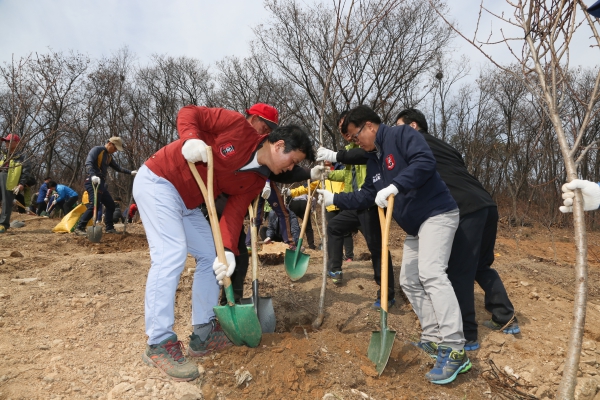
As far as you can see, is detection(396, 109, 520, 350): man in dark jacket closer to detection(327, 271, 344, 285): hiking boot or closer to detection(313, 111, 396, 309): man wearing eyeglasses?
detection(313, 111, 396, 309): man wearing eyeglasses

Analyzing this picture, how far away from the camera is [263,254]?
5402 mm

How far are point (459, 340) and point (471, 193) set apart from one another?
1138 mm

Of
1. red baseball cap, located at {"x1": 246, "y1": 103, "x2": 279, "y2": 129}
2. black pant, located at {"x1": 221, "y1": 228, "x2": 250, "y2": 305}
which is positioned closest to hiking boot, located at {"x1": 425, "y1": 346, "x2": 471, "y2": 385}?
black pant, located at {"x1": 221, "y1": 228, "x2": 250, "y2": 305}

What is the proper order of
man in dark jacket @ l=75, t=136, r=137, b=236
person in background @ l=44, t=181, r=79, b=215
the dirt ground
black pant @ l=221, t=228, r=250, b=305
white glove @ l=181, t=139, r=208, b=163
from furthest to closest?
person in background @ l=44, t=181, r=79, b=215, man in dark jacket @ l=75, t=136, r=137, b=236, black pant @ l=221, t=228, r=250, b=305, white glove @ l=181, t=139, r=208, b=163, the dirt ground

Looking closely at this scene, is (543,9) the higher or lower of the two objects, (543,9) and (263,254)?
the higher

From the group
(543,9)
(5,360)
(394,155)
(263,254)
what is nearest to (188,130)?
(394,155)

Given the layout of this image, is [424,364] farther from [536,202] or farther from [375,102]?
[536,202]

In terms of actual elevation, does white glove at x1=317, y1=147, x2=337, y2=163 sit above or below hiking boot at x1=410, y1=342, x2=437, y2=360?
above

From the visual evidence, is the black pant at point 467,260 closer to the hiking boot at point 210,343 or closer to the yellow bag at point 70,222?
the hiking boot at point 210,343

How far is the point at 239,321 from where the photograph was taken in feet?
8.32

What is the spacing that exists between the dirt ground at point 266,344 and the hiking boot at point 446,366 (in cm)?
6

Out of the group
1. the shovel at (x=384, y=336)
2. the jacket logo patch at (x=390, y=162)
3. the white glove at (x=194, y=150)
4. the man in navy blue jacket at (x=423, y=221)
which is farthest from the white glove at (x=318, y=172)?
the white glove at (x=194, y=150)

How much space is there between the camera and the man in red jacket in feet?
7.72

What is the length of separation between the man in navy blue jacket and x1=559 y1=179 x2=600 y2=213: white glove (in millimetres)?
730
